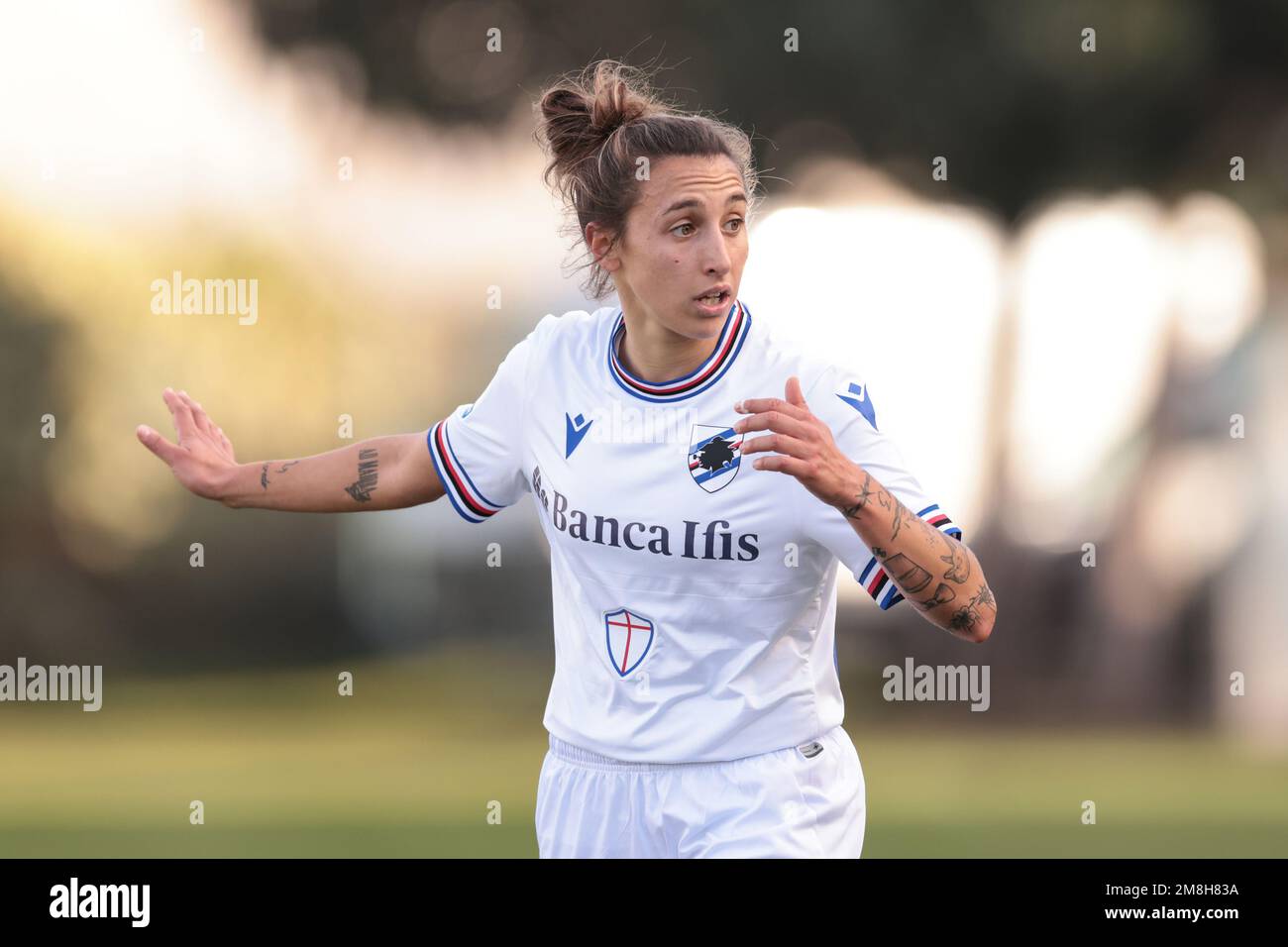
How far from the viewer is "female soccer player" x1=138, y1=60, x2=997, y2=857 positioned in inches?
139

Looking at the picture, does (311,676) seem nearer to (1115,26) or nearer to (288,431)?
(288,431)

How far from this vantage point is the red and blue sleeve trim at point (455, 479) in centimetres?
409

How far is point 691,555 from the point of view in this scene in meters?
3.56

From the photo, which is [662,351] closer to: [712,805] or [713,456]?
[713,456]

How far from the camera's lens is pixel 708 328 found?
11.9 ft

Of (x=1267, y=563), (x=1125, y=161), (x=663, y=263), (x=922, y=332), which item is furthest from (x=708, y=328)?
(x=1267, y=563)

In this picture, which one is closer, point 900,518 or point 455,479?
point 900,518

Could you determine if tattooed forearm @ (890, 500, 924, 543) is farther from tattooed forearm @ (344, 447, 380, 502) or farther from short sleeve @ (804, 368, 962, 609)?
tattooed forearm @ (344, 447, 380, 502)

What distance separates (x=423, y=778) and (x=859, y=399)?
9068 mm

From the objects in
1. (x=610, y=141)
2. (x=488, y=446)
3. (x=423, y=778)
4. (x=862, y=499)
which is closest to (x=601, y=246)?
(x=610, y=141)

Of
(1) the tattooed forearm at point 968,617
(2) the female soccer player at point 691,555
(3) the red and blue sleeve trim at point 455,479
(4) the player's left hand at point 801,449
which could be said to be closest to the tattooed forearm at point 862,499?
(4) the player's left hand at point 801,449

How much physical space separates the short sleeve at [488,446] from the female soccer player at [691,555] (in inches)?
5.0

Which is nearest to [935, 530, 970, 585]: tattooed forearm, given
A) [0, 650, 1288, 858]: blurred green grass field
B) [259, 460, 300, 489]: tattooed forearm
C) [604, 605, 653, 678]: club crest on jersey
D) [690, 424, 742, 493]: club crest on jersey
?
[690, 424, 742, 493]: club crest on jersey

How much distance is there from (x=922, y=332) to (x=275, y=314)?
20.2ft
